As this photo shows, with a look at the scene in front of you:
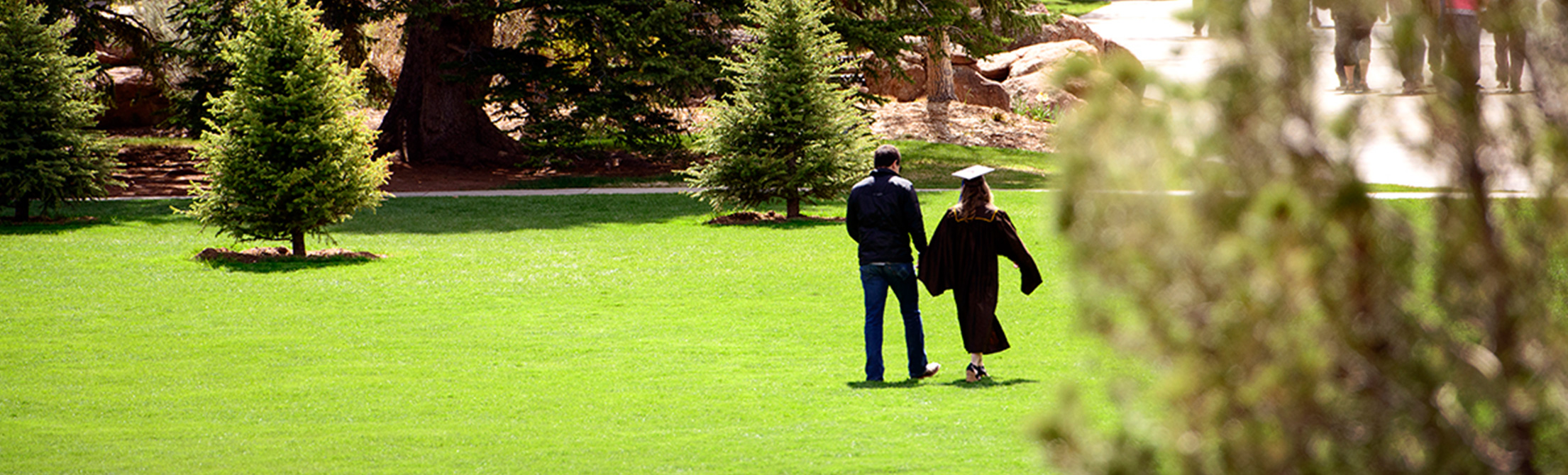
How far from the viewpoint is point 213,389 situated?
27.7 feet

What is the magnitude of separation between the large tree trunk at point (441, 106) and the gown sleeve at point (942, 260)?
2227 cm

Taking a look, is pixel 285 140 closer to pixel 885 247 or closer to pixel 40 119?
pixel 40 119

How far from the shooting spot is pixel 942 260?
863 centimetres

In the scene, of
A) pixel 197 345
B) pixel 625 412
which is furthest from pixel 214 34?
pixel 625 412

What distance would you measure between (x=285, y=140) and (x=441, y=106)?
15548mm

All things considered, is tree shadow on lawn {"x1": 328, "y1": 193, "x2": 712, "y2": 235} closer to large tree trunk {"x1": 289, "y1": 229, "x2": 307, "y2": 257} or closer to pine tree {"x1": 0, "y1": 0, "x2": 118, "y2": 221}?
large tree trunk {"x1": 289, "y1": 229, "x2": 307, "y2": 257}

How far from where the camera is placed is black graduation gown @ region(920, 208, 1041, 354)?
8.53 meters

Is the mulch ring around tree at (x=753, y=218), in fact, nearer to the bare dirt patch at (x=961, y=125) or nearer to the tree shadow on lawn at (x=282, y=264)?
the tree shadow on lawn at (x=282, y=264)

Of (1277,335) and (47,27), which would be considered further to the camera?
(47,27)

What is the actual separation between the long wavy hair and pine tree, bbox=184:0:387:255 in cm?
899

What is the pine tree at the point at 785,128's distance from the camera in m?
19.6

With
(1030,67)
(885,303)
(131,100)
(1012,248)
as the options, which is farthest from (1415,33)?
(131,100)

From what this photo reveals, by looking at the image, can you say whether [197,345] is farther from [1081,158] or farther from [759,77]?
[759,77]

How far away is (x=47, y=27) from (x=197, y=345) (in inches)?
502
